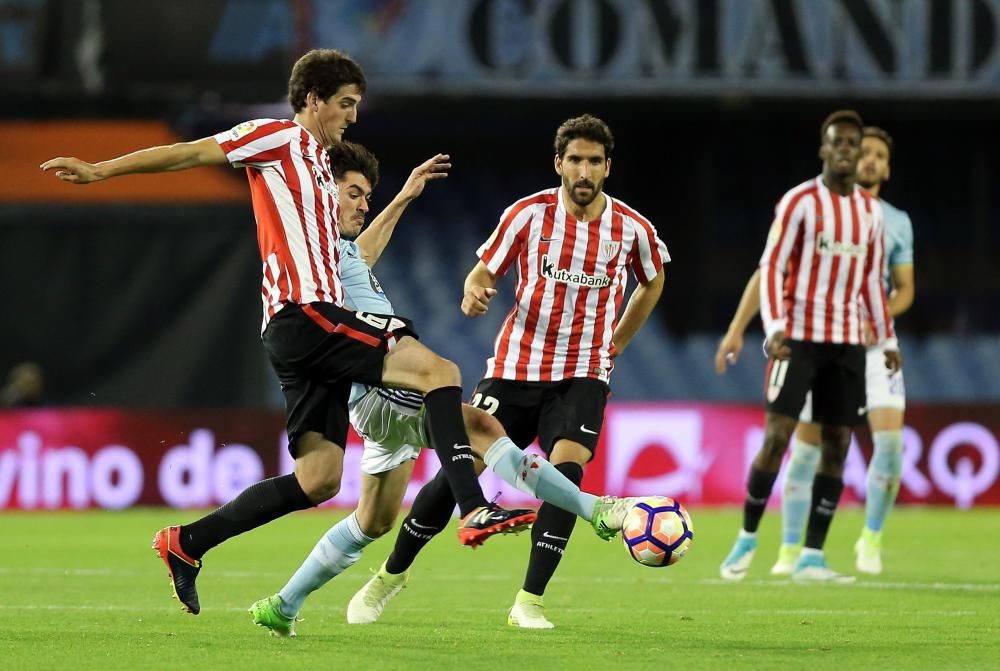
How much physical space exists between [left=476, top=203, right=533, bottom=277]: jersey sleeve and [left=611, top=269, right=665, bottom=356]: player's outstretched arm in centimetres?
49

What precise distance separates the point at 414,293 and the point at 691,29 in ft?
13.7

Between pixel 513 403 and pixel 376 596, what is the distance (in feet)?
2.94

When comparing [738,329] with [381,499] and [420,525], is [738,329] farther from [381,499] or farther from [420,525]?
[381,499]

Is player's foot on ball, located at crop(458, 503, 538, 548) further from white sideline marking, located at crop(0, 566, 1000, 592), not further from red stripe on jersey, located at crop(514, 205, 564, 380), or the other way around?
white sideline marking, located at crop(0, 566, 1000, 592)

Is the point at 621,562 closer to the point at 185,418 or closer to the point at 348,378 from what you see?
the point at 348,378

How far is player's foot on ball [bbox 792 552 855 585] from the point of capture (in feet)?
26.4

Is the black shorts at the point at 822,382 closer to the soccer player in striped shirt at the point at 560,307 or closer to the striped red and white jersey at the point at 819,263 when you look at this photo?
the striped red and white jersey at the point at 819,263

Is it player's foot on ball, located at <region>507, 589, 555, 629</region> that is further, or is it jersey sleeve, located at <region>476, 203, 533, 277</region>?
jersey sleeve, located at <region>476, 203, 533, 277</region>

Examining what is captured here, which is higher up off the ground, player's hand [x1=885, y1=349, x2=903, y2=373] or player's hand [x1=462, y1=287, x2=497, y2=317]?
player's hand [x1=462, y1=287, x2=497, y2=317]

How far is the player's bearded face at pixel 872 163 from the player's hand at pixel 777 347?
1.33 metres

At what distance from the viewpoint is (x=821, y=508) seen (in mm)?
8242

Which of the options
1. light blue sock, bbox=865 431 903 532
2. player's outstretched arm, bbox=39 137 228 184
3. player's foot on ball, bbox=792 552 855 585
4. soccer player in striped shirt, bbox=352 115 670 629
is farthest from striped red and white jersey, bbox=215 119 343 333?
light blue sock, bbox=865 431 903 532

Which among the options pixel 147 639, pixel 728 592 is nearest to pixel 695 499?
pixel 728 592

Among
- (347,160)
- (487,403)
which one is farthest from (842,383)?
(347,160)
